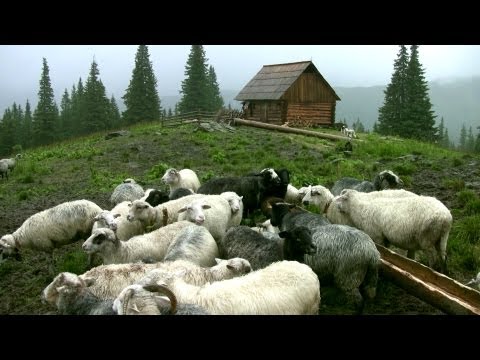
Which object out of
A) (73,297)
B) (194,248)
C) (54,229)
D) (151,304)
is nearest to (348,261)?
(194,248)

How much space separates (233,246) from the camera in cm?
736

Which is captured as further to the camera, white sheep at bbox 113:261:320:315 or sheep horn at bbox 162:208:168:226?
sheep horn at bbox 162:208:168:226

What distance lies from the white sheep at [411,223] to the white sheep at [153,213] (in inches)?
147

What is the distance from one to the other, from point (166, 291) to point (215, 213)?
4.40 m

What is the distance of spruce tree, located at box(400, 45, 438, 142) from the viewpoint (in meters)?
46.9

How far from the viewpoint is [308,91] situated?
39.4 m

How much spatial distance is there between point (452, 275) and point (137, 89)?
5331 cm

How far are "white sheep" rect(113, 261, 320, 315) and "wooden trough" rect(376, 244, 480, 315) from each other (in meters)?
1.62

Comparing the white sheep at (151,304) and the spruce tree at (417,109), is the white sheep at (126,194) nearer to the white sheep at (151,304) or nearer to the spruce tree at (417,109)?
the white sheep at (151,304)

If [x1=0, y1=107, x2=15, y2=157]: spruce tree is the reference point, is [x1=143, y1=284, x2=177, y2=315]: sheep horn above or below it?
above

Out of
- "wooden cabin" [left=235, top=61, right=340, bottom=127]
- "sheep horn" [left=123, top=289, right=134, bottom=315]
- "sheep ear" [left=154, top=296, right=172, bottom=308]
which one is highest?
"wooden cabin" [left=235, top=61, right=340, bottom=127]

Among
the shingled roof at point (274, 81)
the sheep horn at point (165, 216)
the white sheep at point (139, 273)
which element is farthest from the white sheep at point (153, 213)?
the shingled roof at point (274, 81)

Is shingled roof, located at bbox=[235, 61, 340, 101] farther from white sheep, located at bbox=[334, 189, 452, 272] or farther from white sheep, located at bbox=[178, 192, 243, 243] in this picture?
white sheep, located at bbox=[334, 189, 452, 272]

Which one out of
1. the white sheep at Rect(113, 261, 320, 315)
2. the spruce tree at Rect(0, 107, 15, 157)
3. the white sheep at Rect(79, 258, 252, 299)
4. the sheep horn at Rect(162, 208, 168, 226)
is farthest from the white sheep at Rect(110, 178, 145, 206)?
the spruce tree at Rect(0, 107, 15, 157)
